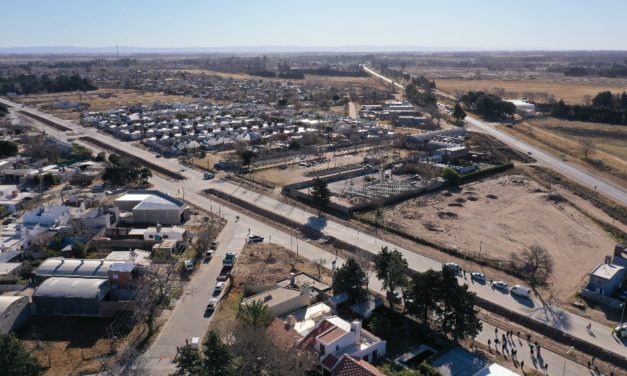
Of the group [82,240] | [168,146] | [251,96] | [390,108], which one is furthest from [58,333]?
[251,96]

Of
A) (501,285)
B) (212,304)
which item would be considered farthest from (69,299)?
(501,285)

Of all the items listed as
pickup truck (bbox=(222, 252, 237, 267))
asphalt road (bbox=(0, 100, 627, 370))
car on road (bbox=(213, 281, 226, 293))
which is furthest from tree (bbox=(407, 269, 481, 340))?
pickup truck (bbox=(222, 252, 237, 267))

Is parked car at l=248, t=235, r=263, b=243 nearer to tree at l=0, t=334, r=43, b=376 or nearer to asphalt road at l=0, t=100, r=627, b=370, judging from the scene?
asphalt road at l=0, t=100, r=627, b=370

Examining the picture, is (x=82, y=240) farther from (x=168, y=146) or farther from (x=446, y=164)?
(x=446, y=164)

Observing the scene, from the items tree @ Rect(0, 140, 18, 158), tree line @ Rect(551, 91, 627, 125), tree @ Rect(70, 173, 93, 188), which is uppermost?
tree line @ Rect(551, 91, 627, 125)

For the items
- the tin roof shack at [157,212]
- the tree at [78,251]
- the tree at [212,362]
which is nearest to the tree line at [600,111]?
the tin roof shack at [157,212]

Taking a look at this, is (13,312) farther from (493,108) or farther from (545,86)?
(545,86)
